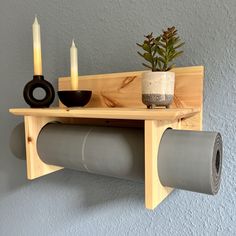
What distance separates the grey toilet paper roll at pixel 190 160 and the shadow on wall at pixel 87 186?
170 mm

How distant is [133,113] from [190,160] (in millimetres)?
97

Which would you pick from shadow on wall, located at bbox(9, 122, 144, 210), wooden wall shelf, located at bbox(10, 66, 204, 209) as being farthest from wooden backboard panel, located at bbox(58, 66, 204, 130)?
shadow on wall, located at bbox(9, 122, 144, 210)

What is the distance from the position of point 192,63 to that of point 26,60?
435 millimetres

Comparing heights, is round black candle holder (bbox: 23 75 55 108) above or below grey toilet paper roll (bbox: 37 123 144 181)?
above

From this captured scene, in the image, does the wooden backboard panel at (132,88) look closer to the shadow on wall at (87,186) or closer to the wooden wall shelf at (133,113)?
the wooden wall shelf at (133,113)

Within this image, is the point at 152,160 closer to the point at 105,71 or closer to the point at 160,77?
the point at 160,77

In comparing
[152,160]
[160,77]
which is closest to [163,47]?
[160,77]

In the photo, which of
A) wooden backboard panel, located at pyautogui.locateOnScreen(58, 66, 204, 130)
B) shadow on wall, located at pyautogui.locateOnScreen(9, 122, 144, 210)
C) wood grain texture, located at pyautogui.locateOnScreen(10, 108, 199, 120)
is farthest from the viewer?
shadow on wall, located at pyautogui.locateOnScreen(9, 122, 144, 210)

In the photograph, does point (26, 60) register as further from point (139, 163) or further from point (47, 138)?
point (139, 163)

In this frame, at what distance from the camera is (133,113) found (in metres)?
0.36

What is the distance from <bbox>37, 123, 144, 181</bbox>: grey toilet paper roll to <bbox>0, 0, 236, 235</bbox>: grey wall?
135 millimetres

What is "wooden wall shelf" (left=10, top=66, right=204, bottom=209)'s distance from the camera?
0.36 meters

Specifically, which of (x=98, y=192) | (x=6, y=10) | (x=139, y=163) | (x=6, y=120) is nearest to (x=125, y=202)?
→ (x=98, y=192)

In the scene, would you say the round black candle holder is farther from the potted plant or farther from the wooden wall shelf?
the potted plant
